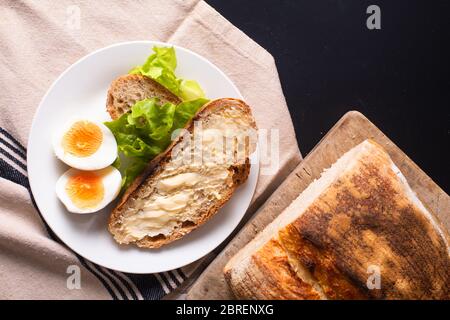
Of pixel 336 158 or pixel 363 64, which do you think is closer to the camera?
pixel 336 158

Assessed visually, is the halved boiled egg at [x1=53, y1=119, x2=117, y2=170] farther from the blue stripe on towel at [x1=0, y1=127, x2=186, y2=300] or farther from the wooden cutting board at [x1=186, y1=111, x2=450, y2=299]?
the wooden cutting board at [x1=186, y1=111, x2=450, y2=299]

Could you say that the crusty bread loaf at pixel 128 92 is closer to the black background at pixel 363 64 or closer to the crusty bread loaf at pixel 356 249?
the black background at pixel 363 64

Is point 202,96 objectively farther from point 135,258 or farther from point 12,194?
point 12,194

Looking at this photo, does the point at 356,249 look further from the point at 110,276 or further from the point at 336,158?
the point at 110,276

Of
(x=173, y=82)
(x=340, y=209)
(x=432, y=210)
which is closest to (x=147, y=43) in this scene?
(x=173, y=82)

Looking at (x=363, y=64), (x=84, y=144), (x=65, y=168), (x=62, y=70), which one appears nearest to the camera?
(x=84, y=144)

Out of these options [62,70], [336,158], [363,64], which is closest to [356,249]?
[336,158]
